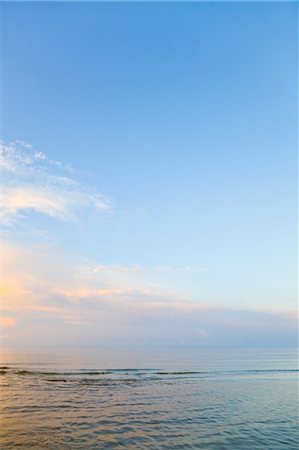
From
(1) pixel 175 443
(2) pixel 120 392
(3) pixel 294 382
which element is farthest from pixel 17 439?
(3) pixel 294 382

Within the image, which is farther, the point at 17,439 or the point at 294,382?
the point at 294,382

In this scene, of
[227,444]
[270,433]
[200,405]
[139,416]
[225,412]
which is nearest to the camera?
[227,444]

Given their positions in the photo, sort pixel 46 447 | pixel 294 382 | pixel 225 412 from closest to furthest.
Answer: pixel 46 447 < pixel 225 412 < pixel 294 382

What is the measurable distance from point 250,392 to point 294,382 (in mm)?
14459

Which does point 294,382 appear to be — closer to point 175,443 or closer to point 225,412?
point 225,412

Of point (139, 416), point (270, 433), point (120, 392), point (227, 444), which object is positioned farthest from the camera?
point (120, 392)

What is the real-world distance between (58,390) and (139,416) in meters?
16.0

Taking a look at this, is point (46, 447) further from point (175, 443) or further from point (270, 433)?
point (270, 433)

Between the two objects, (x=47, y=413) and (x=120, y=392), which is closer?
(x=47, y=413)

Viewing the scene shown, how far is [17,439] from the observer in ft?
62.1

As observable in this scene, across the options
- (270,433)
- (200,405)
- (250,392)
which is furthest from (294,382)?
(270,433)

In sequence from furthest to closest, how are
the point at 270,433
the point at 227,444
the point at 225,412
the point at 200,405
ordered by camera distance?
the point at 200,405, the point at 225,412, the point at 270,433, the point at 227,444

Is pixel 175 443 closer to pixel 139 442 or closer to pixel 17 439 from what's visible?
pixel 139 442

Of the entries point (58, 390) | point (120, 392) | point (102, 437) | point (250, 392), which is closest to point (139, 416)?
point (102, 437)
